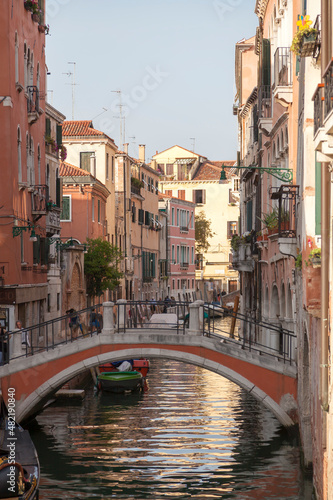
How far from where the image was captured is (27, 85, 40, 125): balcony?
90.2 feet

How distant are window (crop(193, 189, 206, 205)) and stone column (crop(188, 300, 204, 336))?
220 ft

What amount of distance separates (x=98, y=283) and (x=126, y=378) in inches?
587

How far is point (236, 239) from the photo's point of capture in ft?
111

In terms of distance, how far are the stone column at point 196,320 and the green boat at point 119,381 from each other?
7.96 metres

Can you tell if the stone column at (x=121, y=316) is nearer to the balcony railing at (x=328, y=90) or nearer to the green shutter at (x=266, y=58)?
the green shutter at (x=266, y=58)

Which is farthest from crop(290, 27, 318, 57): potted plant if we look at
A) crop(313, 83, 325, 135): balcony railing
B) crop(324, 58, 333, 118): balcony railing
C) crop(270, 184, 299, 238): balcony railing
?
crop(270, 184, 299, 238): balcony railing

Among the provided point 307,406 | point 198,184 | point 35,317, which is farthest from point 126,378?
point 198,184

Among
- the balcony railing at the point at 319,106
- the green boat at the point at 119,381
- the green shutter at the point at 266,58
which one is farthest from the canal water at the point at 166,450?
the green shutter at the point at 266,58

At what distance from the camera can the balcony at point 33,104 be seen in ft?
90.2

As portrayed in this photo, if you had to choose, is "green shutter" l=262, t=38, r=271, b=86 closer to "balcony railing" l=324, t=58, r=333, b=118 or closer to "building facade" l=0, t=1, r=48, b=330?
"building facade" l=0, t=1, r=48, b=330

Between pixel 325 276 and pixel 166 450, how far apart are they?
8721 mm

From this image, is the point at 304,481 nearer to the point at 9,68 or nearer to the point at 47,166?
the point at 9,68

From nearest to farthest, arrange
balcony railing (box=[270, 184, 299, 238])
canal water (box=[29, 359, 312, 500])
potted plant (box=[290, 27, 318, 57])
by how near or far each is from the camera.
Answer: potted plant (box=[290, 27, 318, 57]), canal water (box=[29, 359, 312, 500]), balcony railing (box=[270, 184, 299, 238])

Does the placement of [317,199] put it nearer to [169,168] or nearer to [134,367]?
[134,367]
